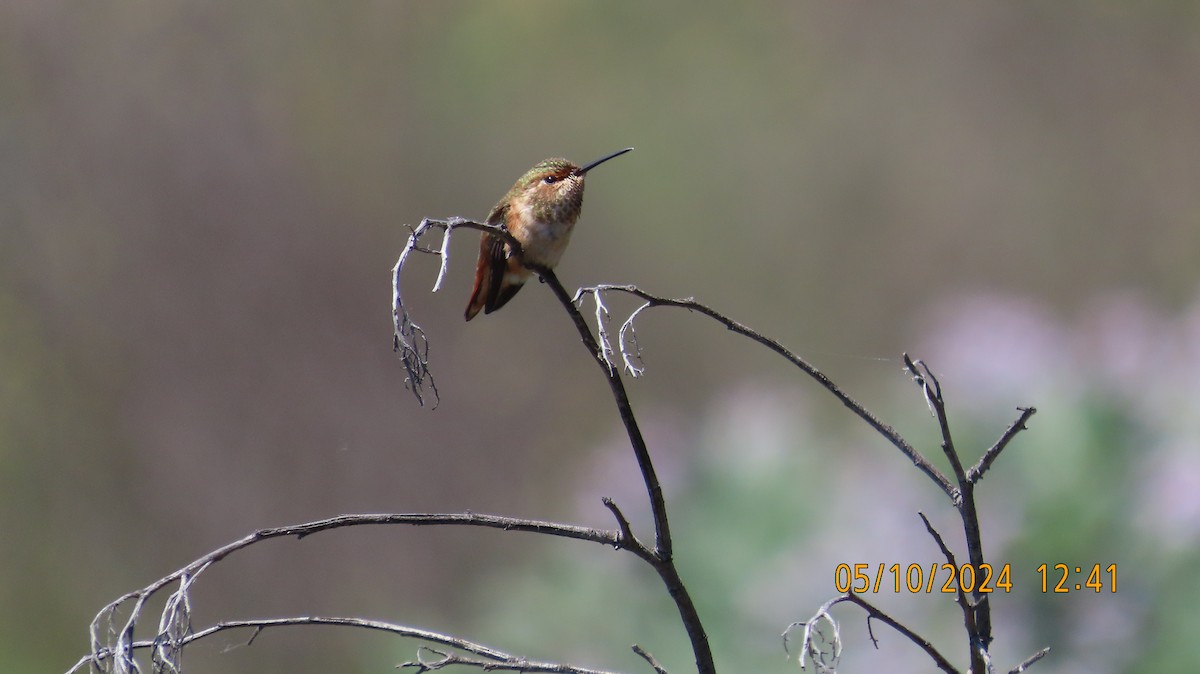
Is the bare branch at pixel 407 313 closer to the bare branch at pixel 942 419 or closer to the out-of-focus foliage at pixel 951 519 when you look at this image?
the bare branch at pixel 942 419

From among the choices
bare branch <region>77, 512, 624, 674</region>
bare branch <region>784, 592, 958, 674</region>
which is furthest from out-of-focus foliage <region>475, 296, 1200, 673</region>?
bare branch <region>77, 512, 624, 674</region>

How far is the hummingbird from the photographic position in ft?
5.56

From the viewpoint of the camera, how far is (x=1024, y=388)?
3297 millimetres

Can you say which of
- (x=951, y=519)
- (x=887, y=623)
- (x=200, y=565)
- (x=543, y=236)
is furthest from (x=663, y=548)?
(x=951, y=519)

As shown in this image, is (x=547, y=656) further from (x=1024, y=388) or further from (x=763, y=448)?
(x=1024, y=388)

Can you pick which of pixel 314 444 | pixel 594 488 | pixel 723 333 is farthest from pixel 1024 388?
pixel 314 444

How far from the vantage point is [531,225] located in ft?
5.56

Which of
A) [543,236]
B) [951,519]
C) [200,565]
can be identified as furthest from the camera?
[951,519]

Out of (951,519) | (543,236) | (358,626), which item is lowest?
(358,626)

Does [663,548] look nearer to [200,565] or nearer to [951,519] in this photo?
[200,565]

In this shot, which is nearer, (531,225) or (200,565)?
(200,565)

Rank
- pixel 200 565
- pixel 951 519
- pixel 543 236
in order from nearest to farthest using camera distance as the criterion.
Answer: pixel 200 565 < pixel 543 236 < pixel 951 519

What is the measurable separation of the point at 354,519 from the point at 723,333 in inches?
163

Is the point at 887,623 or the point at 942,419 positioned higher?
the point at 942,419
